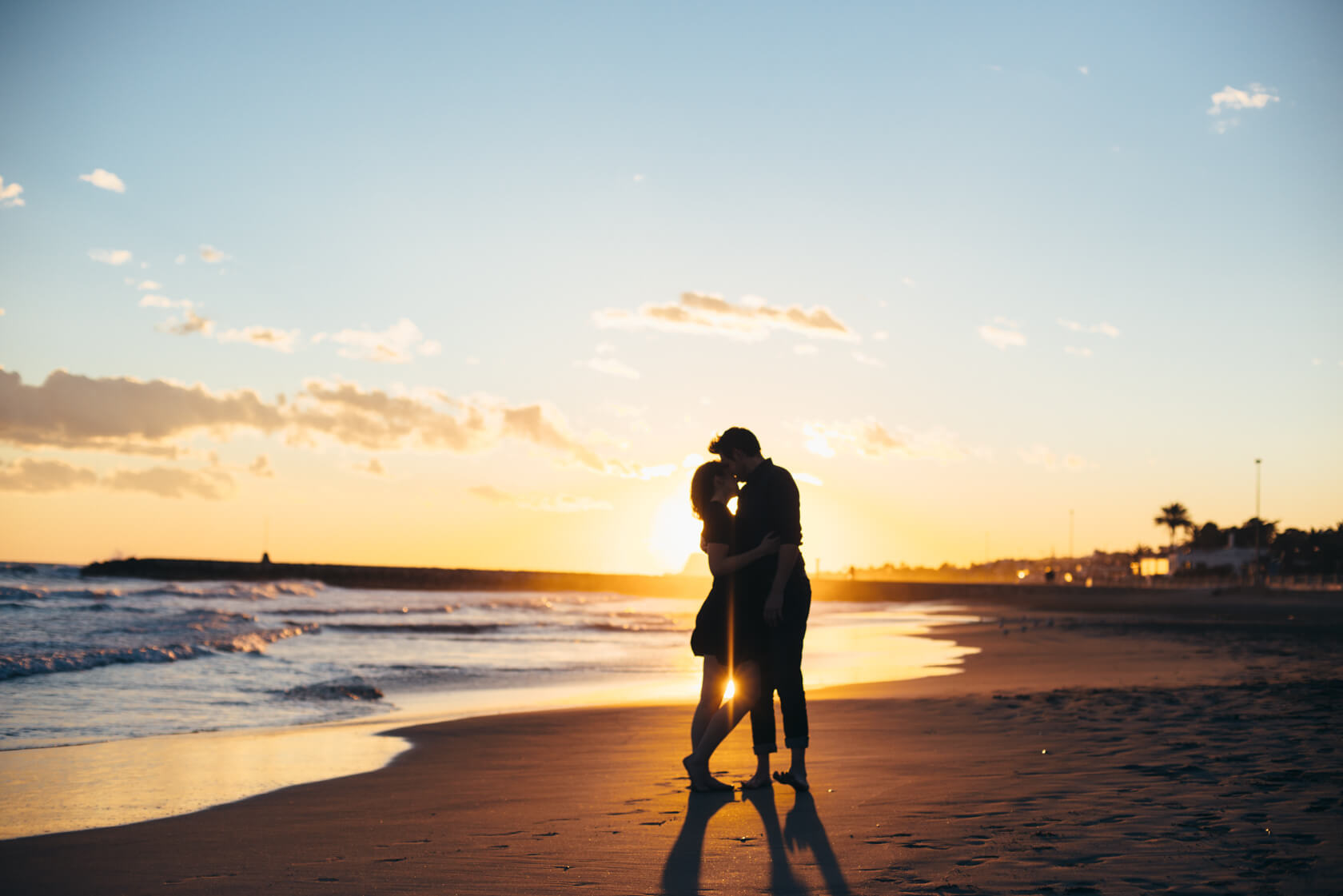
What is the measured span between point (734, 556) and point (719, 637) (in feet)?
1.57

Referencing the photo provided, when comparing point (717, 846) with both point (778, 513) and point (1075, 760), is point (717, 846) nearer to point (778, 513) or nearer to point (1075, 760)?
point (778, 513)

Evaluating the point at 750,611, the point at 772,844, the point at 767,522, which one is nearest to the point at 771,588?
the point at 750,611

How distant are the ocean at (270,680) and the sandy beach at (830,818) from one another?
0.97 meters

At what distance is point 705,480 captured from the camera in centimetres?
545

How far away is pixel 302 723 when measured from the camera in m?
9.54

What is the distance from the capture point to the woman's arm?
5211 millimetres

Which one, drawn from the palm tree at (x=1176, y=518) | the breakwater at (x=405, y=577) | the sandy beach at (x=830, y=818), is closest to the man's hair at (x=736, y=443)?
the sandy beach at (x=830, y=818)

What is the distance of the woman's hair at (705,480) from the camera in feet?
17.8

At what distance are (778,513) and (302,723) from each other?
646 cm

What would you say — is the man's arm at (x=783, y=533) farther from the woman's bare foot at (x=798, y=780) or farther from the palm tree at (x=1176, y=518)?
the palm tree at (x=1176, y=518)

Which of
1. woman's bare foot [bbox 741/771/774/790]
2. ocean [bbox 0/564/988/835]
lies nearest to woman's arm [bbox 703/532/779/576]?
woman's bare foot [bbox 741/771/774/790]

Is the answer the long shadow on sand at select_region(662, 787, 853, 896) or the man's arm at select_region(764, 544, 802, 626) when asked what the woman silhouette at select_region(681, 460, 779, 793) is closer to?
the man's arm at select_region(764, 544, 802, 626)

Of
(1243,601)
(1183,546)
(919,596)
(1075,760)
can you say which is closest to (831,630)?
(1075,760)

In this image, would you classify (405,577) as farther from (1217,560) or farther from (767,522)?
(767,522)
